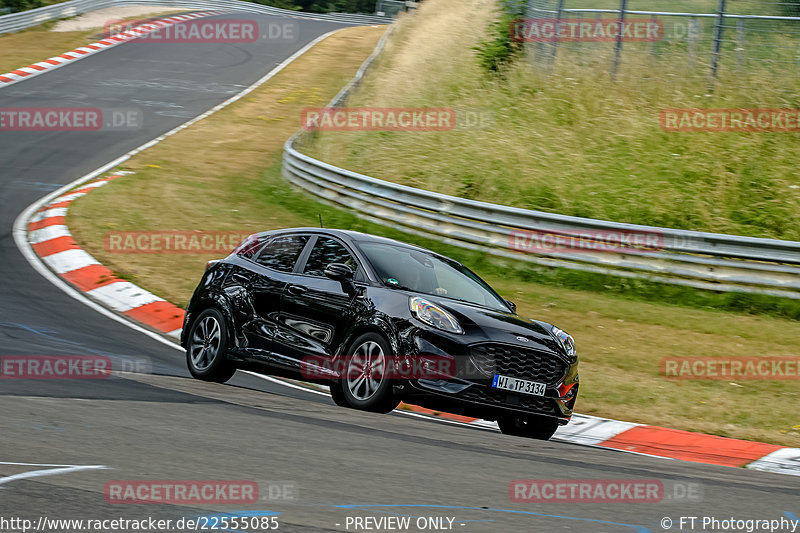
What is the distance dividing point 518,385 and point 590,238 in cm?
708

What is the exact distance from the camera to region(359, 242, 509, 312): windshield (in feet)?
27.6

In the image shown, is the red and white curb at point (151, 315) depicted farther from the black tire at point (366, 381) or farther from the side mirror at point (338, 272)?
the side mirror at point (338, 272)

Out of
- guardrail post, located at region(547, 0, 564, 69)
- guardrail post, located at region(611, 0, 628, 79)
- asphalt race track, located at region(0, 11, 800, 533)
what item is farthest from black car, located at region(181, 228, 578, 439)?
A: guardrail post, located at region(547, 0, 564, 69)

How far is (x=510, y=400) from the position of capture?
7.74 meters

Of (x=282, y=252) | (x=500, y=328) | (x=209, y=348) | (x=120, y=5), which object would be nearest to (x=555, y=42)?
(x=282, y=252)

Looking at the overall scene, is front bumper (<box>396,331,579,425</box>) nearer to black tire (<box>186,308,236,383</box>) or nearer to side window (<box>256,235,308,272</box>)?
side window (<box>256,235,308,272</box>)

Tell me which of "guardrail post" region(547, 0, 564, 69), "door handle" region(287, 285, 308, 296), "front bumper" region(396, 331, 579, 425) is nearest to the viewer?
"front bumper" region(396, 331, 579, 425)

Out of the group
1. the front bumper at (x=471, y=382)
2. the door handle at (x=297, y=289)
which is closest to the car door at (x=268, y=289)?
the door handle at (x=297, y=289)

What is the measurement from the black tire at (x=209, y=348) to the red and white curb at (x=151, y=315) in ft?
3.10

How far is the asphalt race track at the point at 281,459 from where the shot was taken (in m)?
4.79

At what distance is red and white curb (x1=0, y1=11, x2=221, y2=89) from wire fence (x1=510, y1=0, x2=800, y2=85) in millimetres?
16814

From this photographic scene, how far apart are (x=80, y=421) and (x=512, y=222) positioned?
9482mm

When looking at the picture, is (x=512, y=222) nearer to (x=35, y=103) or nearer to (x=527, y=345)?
(x=527, y=345)

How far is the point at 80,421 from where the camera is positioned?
6535mm
